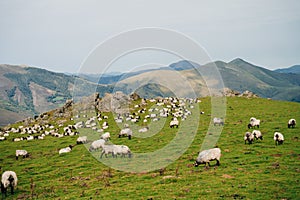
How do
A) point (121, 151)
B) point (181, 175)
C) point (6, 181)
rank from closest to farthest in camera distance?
point (181, 175)
point (6, 181)
point (121, 151)

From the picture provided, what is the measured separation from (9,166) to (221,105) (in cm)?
5775

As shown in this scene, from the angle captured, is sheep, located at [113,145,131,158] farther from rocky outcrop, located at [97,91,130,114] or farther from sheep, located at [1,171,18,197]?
rocky outcrop, located at [97,91,130,114]

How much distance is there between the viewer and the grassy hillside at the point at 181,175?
20.5 metres

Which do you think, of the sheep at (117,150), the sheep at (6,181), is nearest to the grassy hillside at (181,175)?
the sheep at (6,181)

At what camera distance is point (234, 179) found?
73.7ft

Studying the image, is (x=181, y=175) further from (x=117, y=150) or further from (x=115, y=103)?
(x=115, y=103)

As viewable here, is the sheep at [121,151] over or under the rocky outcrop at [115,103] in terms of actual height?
under

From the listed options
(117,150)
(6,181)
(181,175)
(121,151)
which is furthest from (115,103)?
(181,175)

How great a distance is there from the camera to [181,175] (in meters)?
25.0

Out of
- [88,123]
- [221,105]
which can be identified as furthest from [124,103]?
[221,105]

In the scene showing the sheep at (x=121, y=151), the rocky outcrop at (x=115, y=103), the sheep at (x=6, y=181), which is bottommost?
the sheep at (x=6, y=181)

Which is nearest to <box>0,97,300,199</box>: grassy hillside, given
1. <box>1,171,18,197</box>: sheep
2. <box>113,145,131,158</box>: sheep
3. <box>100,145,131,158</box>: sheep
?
<box>1,171,18,197</box>: sheep

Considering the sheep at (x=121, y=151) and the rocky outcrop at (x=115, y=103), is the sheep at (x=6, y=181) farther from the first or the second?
the rocky outcrop at (x=115, y=103)

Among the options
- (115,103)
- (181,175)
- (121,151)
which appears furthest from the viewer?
(115,103)
